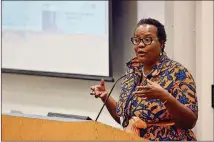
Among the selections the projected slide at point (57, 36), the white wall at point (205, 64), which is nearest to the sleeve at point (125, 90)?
the white wall at point (205, 64)

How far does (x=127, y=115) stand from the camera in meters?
1.46

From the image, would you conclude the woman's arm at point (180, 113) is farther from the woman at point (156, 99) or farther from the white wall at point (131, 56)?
the white wall at point (131, 56)

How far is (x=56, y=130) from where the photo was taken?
Answer: 1.12 m

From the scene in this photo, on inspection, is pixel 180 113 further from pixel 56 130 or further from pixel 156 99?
pixel 56 130

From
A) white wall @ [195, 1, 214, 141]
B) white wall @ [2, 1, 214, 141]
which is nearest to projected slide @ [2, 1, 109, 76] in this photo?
white wall @ [2, 1, 214, 141]

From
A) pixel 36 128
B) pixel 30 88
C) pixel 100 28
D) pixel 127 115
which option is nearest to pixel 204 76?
pixel 100 28

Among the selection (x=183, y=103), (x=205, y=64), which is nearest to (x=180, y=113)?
(x=183, y=103)

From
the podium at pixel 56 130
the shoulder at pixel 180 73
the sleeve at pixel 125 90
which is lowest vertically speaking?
the podium at pixel 56 130

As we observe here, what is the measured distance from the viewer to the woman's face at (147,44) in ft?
4.77

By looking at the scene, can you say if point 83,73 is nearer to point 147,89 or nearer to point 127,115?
point 127,115

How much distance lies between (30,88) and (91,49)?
0.60m

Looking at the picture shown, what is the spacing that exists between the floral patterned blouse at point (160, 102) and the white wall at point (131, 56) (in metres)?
0.60

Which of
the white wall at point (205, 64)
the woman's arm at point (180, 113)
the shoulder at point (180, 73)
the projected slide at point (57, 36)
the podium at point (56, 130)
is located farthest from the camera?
the projected slide at point (57, 36)

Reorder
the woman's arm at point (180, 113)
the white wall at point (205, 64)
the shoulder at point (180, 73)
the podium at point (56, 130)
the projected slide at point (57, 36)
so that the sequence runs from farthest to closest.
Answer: the projected slide at point (57, 36)
the white wall at point (205, 64)
the shoulder at point (180, 73)
the woman's arm at point (180, 113)
the podium at point (56, 130)
